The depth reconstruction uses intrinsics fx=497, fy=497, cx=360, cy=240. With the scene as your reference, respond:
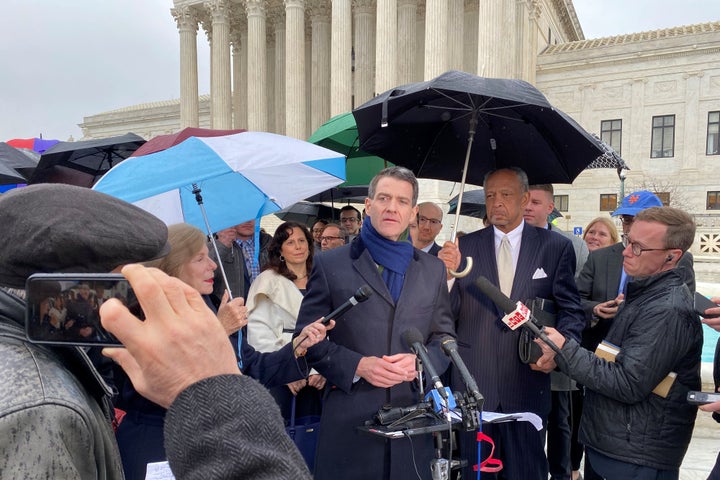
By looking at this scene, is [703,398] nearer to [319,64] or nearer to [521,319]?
[521,319]

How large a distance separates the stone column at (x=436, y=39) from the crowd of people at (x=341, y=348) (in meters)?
19.7

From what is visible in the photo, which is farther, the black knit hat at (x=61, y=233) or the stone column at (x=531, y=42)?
the stone column at (x=531, y=42)

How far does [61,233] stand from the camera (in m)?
0.90

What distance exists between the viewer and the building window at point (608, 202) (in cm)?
3064

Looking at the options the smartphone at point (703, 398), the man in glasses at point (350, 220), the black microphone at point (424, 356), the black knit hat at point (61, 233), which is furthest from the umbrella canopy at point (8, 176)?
the smartphone at point (703, 398)

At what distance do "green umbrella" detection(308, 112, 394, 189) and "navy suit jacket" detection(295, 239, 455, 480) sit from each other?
2.31m

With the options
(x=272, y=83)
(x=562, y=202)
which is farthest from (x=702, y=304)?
(x=272, y=83)

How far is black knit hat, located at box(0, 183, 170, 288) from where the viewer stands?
0.90m

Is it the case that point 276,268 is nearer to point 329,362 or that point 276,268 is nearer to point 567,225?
point 329,362

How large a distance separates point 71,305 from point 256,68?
32.1 m

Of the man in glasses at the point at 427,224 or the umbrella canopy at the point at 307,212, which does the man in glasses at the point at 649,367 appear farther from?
the umbrella canopy at the point at 307,212

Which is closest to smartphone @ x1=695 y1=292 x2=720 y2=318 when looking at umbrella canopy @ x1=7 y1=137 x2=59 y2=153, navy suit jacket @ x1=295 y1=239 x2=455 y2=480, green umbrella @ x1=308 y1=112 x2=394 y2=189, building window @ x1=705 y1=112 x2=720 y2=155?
navy suit jacket @ x1=295 y1=239 x2=455 y2=480

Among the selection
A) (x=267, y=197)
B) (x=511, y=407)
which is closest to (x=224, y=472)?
(x=511, y=407)

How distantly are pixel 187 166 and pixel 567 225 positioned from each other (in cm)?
3157
